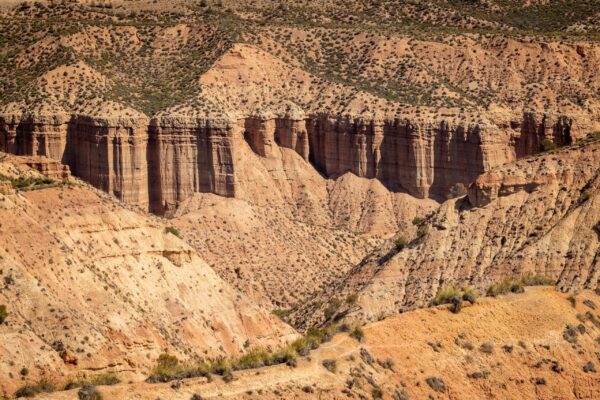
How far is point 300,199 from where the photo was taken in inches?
4722

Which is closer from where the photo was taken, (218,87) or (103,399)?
(103,399)

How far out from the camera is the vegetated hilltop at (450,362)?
6256 cm

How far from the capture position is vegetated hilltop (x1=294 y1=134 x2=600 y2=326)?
85312 mm

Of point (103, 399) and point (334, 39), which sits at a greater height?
point (334, 39)

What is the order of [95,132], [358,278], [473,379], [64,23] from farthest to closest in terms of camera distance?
[64,23]
[95,132]
[358,278]
[473,379]

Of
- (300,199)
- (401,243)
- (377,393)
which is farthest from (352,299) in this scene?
(300,199)

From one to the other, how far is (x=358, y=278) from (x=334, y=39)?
3837 cm

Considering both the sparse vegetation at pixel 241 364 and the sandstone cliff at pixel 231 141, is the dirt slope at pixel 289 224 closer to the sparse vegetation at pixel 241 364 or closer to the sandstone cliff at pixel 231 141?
the sandstone cliff at pixel 231 141

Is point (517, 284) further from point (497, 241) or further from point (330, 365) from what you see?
point (497, 241)

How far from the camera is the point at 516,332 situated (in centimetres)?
7012

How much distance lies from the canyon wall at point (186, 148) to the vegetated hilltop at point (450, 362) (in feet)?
139

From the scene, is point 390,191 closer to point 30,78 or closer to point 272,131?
point 272,131

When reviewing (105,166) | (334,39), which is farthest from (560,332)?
(334,39)

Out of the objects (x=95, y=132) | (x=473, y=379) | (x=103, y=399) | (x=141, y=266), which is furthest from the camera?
(x=95, y=132)
